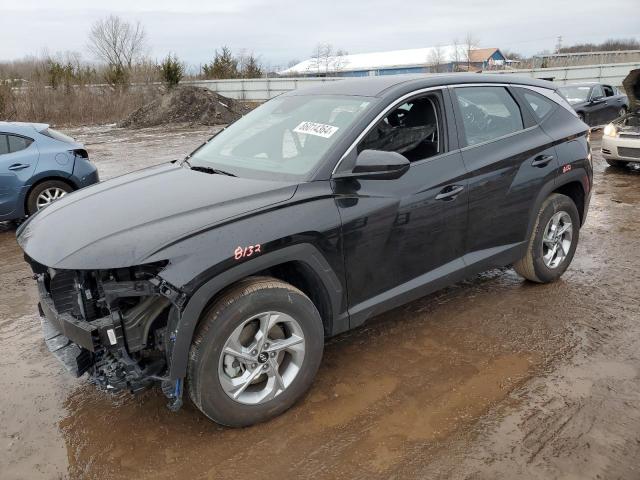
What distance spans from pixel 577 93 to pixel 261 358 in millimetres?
15858

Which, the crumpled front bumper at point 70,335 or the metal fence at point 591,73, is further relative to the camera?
the metal fence at point 591,73

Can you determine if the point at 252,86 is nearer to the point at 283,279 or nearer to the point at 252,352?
the point at 283,279

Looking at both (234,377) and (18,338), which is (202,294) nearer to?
(234,377)

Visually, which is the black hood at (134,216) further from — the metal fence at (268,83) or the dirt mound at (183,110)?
the metal fence at (268,83)

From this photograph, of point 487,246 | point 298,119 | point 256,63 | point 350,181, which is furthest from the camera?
point 256,63

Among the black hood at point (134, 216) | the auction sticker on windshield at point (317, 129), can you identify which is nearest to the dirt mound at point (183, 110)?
the auction sticker on windshield at point (317, 129)

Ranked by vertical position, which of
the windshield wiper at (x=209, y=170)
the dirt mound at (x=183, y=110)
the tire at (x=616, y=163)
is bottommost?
the tire at (x=616, y=163)

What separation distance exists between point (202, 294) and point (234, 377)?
56cm

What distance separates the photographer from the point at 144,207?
9.54ft

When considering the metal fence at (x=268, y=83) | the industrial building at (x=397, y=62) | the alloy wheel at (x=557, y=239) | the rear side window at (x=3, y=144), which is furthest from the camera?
the industrial building at (x=397, y=62)

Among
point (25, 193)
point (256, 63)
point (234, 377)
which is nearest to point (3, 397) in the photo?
point (234, 377)

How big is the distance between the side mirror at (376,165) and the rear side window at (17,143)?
5.96 meters

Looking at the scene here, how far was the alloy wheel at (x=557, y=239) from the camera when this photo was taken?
4492mm

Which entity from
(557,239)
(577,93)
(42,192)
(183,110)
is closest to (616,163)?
(577,93)
